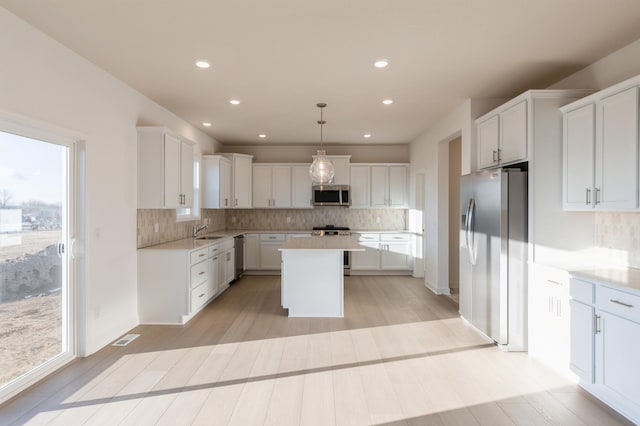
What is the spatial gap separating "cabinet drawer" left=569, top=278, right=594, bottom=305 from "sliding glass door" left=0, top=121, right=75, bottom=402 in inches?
163

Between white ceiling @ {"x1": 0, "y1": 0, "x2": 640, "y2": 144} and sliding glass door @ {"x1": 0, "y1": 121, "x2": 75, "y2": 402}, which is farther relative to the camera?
sliding glass door @ {"x1": 0, "y1": 121, "x2": 75, "y2": 402}

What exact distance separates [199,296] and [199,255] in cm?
51

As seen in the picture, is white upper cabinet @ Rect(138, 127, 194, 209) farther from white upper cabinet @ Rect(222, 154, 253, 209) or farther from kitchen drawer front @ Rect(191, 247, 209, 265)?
white upper cabinet @ Rect(222, 154, 253, 209)

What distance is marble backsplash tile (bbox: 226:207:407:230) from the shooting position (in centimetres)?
762

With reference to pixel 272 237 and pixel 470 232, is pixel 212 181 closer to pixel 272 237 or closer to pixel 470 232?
pixel 272 237

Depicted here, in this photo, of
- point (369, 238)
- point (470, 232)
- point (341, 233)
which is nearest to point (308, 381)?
point (470, 232)

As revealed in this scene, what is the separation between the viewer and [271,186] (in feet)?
24.0

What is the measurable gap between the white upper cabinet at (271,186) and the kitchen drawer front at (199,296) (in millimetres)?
2816

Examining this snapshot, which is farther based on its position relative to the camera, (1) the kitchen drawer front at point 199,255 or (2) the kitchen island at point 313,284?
(2) the kitchen island at point 313,284

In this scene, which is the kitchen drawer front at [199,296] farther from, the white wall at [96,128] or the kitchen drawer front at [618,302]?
the kitchen drawer front at [618,302]

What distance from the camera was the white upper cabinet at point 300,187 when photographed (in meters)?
7.31

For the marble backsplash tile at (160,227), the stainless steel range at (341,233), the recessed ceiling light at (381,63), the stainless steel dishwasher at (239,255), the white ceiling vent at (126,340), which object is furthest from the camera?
the stainless steel range at (341,233)

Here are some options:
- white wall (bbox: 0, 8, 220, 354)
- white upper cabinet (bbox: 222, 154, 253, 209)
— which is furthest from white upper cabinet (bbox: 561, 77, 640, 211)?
white upper cabinet (bbox: 222, 154, 253, 209)

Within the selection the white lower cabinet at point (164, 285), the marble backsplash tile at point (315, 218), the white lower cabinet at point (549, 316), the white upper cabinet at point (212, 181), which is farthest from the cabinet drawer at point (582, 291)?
the white upper cabinet at point (212, 181)
